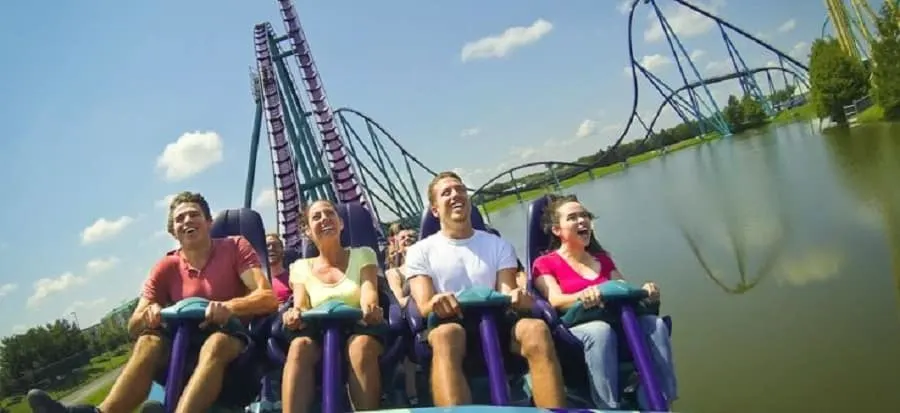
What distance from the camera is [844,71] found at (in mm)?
25516

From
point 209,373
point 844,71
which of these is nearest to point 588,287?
point 209,373

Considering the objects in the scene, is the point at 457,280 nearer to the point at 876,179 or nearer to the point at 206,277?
the point at 206,277

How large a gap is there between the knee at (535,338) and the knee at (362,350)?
534 millimetres

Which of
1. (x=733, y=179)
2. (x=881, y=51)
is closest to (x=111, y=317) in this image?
(x=733, y=179)

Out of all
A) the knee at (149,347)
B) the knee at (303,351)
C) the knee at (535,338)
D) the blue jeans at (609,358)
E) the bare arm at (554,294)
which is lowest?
the blue jeans at (609,358)

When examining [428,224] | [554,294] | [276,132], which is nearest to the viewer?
[554,294]

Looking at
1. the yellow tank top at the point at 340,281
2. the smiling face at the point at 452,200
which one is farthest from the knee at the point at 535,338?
the yellow tank top at the point at 340,281

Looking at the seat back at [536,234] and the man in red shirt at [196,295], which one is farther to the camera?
the seat back at [536,234]

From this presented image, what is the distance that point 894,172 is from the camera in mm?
8461

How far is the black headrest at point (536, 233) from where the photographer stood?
3256 millimetres

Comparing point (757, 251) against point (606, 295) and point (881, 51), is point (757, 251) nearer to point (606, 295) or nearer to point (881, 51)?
point (606, 295)

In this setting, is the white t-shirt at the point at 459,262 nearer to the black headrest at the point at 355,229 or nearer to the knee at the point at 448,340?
the knee at the point at 448,340

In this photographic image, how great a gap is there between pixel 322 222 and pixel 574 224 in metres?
1.06

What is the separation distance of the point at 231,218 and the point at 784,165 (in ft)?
40.1
